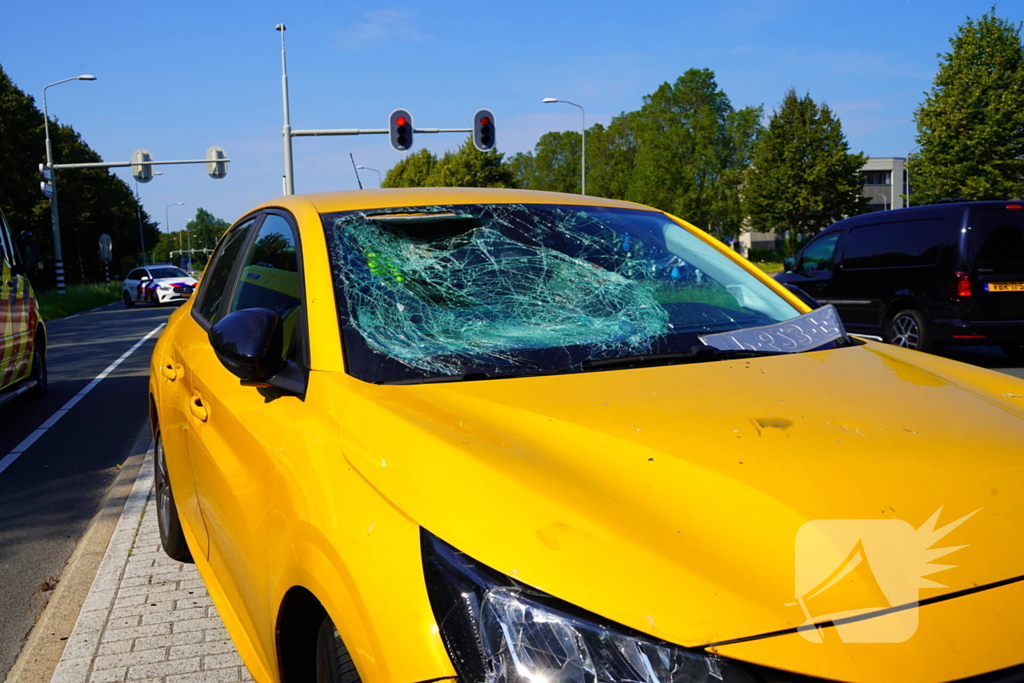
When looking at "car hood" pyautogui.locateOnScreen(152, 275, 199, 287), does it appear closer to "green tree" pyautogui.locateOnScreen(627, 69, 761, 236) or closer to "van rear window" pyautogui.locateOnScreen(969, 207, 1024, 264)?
"van rear window" pyautogui.locateOnScreen(969, 207, 1024, 264)

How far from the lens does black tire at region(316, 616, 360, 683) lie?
1.69 metres

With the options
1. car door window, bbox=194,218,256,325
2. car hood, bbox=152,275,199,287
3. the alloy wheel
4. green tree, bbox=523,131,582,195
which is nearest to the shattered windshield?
car door window, bbox=194,218,256,325

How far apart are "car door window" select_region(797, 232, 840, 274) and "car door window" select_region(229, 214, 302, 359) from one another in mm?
10715

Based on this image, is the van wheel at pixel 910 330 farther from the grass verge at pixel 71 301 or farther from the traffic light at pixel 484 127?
the grass verge at pixel 71 301

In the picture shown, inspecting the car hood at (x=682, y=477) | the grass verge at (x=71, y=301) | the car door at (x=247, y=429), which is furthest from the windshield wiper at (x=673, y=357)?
the grass verge at (x=71, y=301)

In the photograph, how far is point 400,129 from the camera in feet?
80.9

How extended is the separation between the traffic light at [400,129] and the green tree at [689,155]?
36794mm

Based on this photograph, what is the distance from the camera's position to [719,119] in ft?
225

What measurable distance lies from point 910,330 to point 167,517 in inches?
375

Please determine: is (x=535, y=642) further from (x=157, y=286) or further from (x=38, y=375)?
(x=157, y=286)

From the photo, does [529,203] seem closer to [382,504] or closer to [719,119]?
[382,504]

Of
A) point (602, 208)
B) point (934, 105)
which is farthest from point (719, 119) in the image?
point (602, 208)

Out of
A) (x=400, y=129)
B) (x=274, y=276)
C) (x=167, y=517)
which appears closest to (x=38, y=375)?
(x=167, y=517)

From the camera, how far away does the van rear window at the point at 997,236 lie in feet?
32.7
